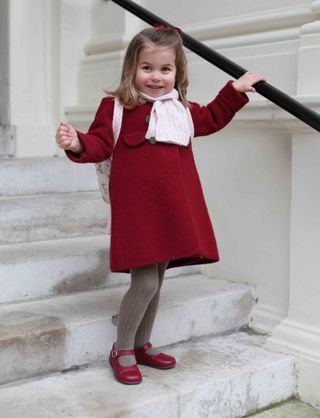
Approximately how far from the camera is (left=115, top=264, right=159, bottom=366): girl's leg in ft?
7.86

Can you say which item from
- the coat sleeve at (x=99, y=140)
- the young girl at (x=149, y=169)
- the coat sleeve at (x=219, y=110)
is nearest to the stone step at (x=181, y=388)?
the young girl at (x=149, y=169)

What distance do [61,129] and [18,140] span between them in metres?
1.79

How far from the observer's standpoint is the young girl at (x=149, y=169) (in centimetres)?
233

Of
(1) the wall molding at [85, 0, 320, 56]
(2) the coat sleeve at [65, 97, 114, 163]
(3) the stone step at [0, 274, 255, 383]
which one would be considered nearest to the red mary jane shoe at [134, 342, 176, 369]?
(3) the stone step at [0, 274, 255, 383]

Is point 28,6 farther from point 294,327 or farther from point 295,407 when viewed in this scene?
point 295,407

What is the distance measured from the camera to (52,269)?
283 centimetres

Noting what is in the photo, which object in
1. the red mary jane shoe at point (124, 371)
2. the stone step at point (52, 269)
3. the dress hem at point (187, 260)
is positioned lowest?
the red mary jane shoe at point (124, 371)

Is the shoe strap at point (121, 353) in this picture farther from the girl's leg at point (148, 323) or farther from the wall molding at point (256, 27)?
the wall molding at point (256, 27)

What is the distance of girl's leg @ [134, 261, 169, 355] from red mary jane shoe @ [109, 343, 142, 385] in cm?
11

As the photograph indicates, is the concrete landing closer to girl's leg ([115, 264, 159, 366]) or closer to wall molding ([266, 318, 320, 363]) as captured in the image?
wall molding ([266, 318, 320, 363])

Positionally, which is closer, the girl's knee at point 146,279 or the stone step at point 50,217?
the girl's knee at point 146,279

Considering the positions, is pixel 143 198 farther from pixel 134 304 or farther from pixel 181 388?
pixel 181 388

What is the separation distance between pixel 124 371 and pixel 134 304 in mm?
235

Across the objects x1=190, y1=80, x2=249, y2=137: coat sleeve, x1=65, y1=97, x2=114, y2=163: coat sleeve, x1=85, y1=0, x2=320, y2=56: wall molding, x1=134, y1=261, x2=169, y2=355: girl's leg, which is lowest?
x1=134, y1=261, x2=169, y2=355: girl's leg
